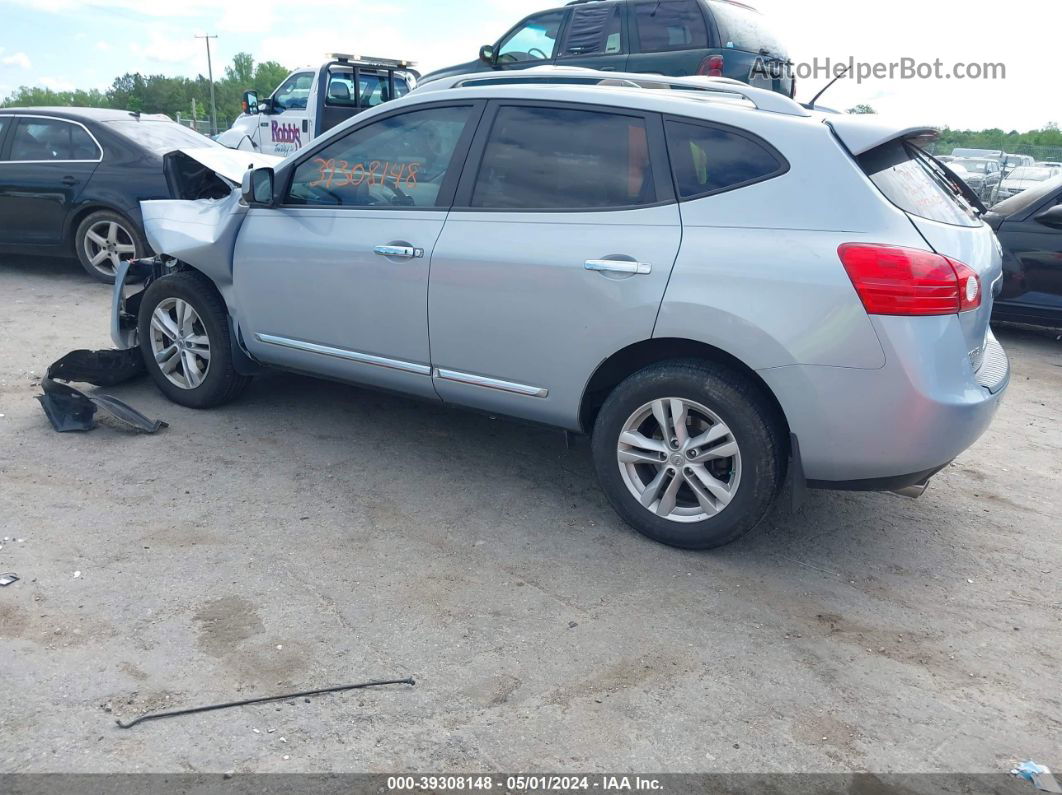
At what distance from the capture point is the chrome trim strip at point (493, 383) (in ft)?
13.7

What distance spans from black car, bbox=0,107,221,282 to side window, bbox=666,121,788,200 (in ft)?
20.6

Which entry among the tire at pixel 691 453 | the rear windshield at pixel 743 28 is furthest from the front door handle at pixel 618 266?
the rear windshield at pixel 743 28

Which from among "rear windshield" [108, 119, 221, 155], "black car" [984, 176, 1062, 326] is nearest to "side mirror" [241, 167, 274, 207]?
"rear windshield" [108, 119, 221, 155]

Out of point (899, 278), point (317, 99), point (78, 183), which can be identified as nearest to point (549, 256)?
point (899, 278)

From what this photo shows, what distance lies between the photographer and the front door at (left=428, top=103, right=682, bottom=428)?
12.6ft

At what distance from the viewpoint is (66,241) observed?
895 cm

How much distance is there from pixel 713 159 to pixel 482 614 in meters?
2.04

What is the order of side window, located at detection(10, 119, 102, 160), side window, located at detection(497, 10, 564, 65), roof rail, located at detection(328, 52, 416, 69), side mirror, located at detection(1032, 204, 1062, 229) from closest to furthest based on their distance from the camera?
side mirror, located at detection(1032, 204, 1062, 229)
side window, located at detection(10, 119, 102, 160)
side window, located at detection(497, 10, 564, 65)
roof rail, located at detection(328, 52, 416, 69)

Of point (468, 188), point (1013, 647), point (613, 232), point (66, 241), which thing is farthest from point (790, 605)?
point (66, 241)

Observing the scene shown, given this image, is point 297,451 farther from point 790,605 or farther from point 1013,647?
point 1013,647

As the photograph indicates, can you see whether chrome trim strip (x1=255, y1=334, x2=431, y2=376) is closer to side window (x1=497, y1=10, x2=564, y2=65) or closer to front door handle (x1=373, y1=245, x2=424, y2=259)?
front door handle (x1=373, y1=245, x2=424, y2=259)

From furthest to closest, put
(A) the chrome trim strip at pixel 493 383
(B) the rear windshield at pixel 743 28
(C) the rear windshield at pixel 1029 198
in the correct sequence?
1. (B) the rear windshield at pixel 743 28
2. (C) the rear windshield at pixel 1029 198
3. (A) the chrome trim strip at pixel 493 383

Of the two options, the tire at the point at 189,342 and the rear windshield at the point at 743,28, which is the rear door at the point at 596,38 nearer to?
the rear windshield at the point at 743,28

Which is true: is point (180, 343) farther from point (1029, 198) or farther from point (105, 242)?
point (1029, 198)
